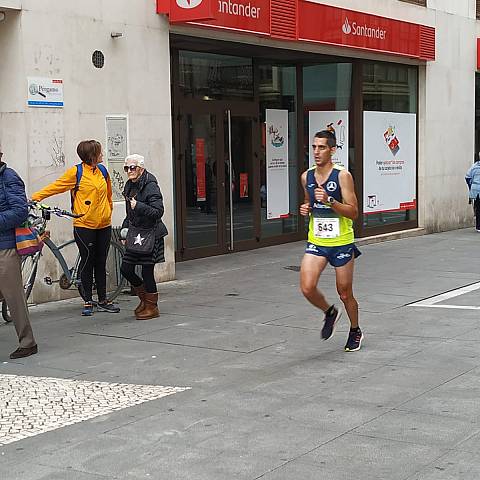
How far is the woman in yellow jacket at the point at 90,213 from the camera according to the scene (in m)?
9.63

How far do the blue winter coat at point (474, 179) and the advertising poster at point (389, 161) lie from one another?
46.4 inches

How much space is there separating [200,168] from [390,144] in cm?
507

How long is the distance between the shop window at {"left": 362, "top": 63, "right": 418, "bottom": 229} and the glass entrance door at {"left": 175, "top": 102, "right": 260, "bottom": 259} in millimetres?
2950

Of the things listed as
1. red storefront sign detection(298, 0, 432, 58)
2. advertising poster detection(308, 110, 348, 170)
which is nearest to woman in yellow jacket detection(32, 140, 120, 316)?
red storefront sign detection(298, 0, 432, 58)

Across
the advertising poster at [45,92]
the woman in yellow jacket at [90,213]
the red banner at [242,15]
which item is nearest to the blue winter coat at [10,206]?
the woman in yellow jacket at [90,213]

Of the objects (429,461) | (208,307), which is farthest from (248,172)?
(429,461)

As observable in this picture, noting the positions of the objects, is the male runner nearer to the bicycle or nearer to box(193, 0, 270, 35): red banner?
the bicycle

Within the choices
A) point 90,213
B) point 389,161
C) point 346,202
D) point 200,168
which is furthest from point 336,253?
point 389,161

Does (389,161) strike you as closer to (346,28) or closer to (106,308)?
(346,28)

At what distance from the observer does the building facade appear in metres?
10.4

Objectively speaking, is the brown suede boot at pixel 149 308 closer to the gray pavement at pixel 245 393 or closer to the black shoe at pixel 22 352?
the gray pavement at pixel 245 393

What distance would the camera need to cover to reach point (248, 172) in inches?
596

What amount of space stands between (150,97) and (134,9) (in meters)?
1.09

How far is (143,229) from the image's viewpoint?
923 centimetres
